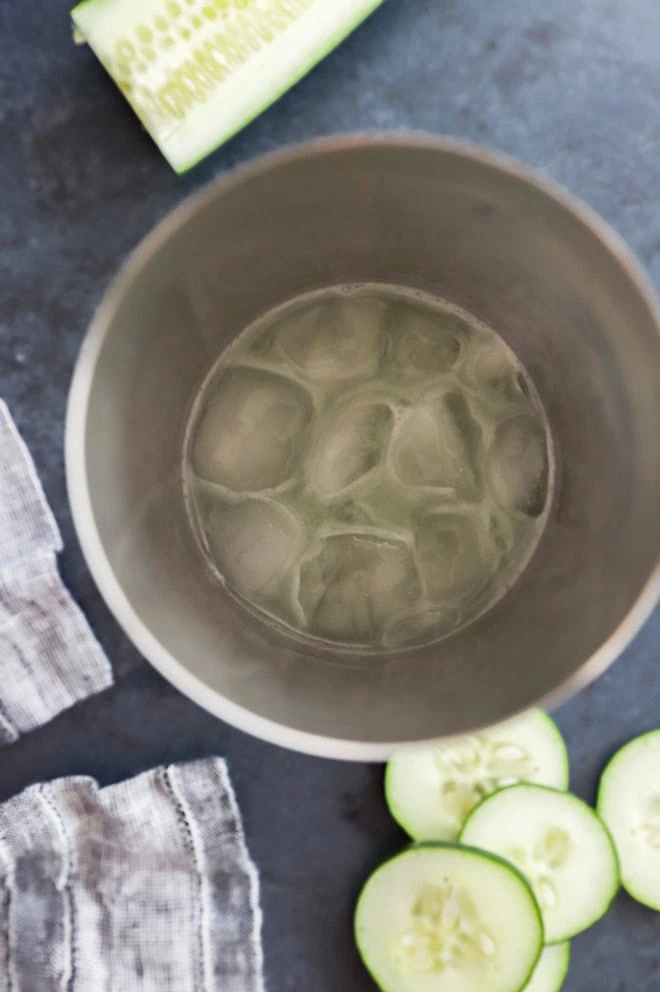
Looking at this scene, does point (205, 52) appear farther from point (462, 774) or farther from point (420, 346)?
point (462, 774)

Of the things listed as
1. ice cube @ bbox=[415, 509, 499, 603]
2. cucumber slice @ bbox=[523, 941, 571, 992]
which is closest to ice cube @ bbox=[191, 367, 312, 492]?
ice cube @ bbox=[415, 509, 499, 603]

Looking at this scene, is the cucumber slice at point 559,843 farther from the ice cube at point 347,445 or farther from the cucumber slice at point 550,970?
the ice cube at point 347,445

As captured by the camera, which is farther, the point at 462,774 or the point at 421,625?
the point at 462,774

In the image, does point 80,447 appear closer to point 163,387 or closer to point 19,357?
point 163,387

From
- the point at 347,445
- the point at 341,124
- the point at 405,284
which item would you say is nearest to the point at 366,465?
the point at 347,445

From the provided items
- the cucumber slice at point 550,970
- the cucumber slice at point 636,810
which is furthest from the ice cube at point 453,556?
the cucumber slice at point 550,970

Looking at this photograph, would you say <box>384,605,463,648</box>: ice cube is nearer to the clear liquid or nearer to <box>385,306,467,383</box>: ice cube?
the clear liquid

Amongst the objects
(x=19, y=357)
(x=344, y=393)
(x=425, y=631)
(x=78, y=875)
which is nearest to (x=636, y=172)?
(x=344, y=393)
